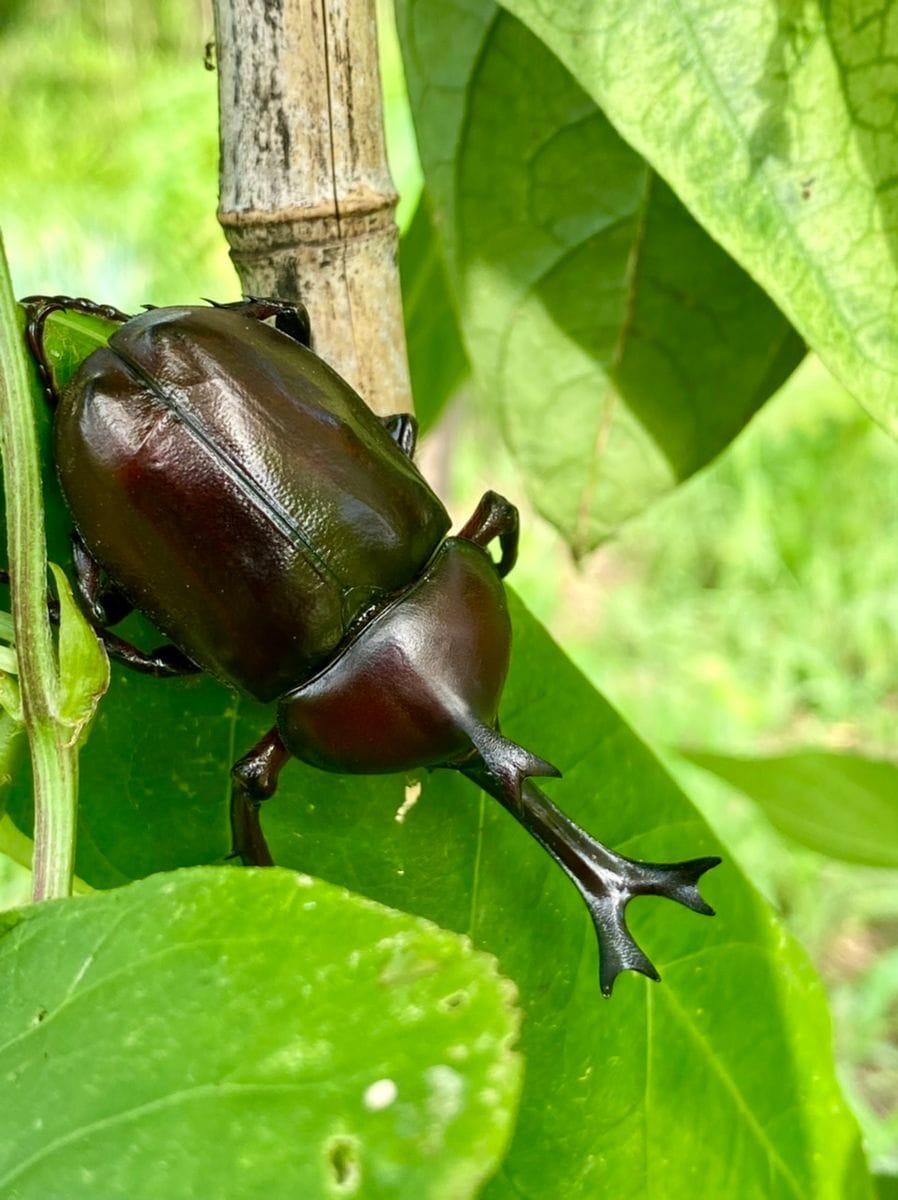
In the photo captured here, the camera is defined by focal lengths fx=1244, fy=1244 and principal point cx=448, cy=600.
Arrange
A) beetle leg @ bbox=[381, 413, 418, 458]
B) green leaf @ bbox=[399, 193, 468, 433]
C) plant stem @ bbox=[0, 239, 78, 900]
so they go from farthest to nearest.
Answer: green leaf @ bbox=[399, 193, 468, 433] < beetle leg @ bbox=[381, 413, 418, 458] < plant stem @ bbox=[0, 239, 78, 900]

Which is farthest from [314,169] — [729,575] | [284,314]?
[729,575]

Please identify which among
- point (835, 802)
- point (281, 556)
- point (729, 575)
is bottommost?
point (729, 575)

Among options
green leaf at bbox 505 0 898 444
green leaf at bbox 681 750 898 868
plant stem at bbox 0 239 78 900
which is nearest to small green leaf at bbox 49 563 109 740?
plant stem at bbox 0 239 78 900

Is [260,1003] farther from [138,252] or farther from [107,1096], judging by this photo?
[138,252]

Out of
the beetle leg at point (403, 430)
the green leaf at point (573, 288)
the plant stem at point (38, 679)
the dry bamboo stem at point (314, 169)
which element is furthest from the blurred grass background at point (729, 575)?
the plant stem at point (38, 679)

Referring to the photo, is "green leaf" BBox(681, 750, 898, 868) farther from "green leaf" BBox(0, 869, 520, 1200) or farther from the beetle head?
"green leaf" BBox(0, 869, 520, 1200)

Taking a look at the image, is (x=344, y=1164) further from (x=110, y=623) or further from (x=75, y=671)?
(x=110, y=623)
